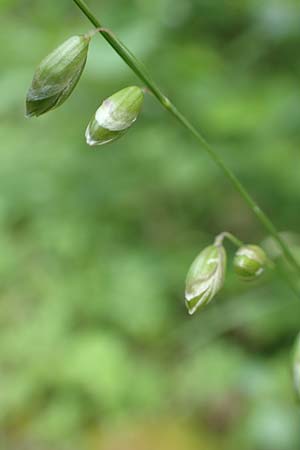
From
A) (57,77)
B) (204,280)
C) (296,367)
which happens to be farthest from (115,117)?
(296,367)

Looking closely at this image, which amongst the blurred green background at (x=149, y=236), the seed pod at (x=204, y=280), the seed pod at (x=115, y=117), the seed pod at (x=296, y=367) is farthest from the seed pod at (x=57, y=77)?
the blurred green background at (x=149, y=236)

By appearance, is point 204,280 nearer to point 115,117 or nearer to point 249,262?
point 249,262

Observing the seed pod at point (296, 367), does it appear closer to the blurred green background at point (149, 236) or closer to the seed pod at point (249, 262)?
Answer: the seed pod at point (249, 262)

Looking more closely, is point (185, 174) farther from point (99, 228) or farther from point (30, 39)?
point (30, 39)

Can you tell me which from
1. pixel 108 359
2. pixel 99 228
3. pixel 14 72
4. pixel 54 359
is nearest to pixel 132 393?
pixel 108 359

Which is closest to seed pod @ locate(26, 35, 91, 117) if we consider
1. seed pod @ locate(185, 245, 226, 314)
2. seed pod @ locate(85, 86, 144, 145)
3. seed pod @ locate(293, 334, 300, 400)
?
seed pod @ locate(85, 86, 144, 145)
